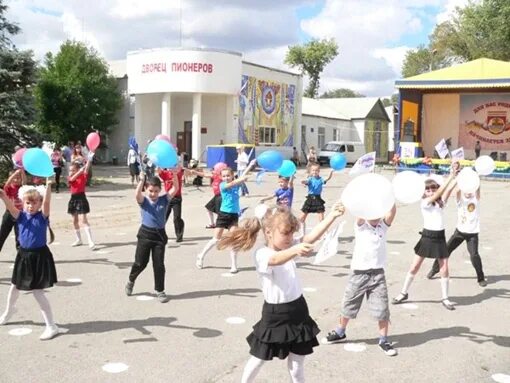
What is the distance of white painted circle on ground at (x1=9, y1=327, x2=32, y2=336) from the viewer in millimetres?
5141

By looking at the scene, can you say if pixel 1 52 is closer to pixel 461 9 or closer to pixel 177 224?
pixel 177 224

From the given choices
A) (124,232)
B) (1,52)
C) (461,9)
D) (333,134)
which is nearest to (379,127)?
(333,134)

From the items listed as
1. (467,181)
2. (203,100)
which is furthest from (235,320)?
(203,100)

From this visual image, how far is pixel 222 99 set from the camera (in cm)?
3284

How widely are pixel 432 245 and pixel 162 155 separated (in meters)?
3.25

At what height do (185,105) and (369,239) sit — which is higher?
(185,105)

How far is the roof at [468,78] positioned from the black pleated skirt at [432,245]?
24339 mm

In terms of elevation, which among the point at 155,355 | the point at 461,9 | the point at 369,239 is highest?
the point at 461,9

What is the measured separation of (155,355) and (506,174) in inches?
1006

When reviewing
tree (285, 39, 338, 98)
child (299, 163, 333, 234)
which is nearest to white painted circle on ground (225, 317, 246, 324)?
child (299, 163, 333, 234)

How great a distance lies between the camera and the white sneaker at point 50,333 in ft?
16.5

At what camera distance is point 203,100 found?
3356 centimetres

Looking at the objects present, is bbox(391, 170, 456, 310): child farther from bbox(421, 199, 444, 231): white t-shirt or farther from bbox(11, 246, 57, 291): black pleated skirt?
bbox(11, 246, 57, 291): black pleated skirt

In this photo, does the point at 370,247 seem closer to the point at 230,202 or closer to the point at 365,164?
the point at 365,164
